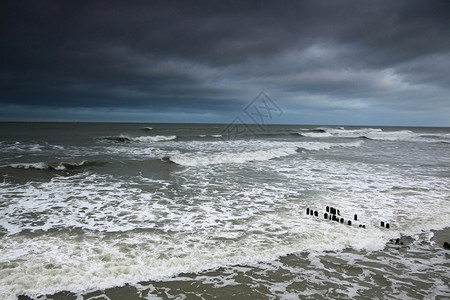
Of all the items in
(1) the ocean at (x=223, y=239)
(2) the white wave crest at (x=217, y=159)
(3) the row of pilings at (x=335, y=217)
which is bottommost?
(1) the ocean at (x=223, y=239)

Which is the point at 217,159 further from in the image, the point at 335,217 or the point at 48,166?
the point at 335,217

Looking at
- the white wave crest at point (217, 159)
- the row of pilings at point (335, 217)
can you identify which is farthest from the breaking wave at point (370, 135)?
the row of pilings at point (335, 217)

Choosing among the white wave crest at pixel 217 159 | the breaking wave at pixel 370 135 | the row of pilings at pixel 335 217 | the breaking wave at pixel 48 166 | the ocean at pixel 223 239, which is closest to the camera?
the ocean at pixel 223 239

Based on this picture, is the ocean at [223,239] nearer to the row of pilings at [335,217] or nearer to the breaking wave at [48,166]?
the row of pilings at [335,217]

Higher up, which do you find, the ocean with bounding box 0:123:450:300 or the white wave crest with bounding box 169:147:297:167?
the white wave crest with bounding box 169:147:297:167

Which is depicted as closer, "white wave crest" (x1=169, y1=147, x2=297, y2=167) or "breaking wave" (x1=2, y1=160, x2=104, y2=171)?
"breaking wave" (x1=2, y1=160, x2=104, y2=171)

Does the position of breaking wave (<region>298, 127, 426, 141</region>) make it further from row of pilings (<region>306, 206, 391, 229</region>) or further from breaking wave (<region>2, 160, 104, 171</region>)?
row of pilings (<region>306, 206, 391, 229</region>)

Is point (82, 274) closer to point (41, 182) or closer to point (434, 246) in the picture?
point (434, 246)

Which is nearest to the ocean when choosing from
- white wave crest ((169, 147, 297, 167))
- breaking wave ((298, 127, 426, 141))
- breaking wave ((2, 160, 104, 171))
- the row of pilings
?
the row of pilings

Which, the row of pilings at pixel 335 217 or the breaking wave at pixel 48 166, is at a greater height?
the row of pilings at pixel 335 217

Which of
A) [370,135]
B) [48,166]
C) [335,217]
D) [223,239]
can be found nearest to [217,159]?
[48,166]

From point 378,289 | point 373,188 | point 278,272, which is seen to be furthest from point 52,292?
point 373,188

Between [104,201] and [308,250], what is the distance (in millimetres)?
6884

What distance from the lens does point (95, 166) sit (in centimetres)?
1595
